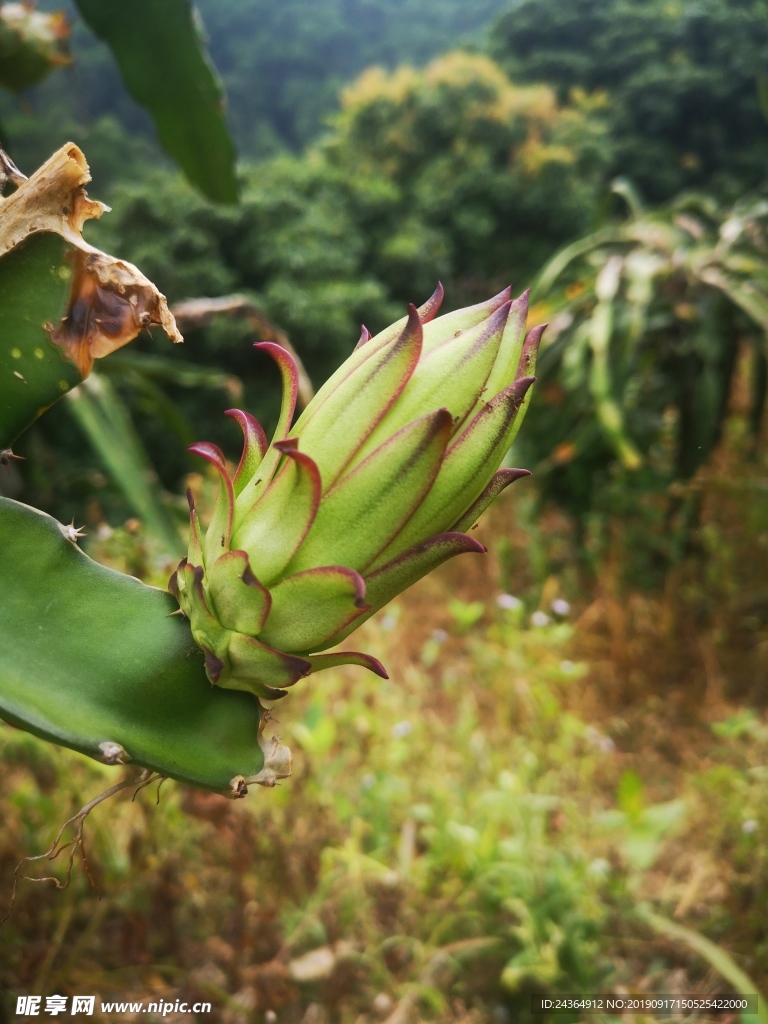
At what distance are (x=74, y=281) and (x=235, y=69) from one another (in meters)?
7.36

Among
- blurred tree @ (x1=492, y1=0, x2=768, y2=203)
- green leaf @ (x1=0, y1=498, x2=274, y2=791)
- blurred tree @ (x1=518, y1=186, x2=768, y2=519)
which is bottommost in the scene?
green leaf @ (x1=0, y1=498, x2=274, y2=791)

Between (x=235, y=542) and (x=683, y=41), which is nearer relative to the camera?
(x=235, y=542)

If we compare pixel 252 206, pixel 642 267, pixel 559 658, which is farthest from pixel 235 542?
pixel 252 206

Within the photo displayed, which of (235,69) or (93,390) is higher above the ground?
(235,69)

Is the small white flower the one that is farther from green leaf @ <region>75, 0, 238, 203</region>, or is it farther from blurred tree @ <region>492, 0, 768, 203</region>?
blurred tree @ <region>492, 0, 768, 203</region>

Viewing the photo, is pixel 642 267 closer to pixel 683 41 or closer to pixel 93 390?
pixel 93 390

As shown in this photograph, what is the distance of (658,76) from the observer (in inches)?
236

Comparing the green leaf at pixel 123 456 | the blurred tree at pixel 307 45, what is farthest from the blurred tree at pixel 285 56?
the green leaf at pixel 123 456

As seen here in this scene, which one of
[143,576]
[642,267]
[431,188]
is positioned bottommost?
[143,576]

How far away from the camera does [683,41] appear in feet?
19.6

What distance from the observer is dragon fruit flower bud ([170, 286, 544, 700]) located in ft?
0.89

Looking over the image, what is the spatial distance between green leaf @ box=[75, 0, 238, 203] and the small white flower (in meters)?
0.89

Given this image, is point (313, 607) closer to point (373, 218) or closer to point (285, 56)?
point (373, 218)

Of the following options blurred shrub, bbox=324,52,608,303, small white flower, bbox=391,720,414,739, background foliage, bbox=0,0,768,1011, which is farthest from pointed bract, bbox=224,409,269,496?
blurred shrub, bbox=324,52,608,303
